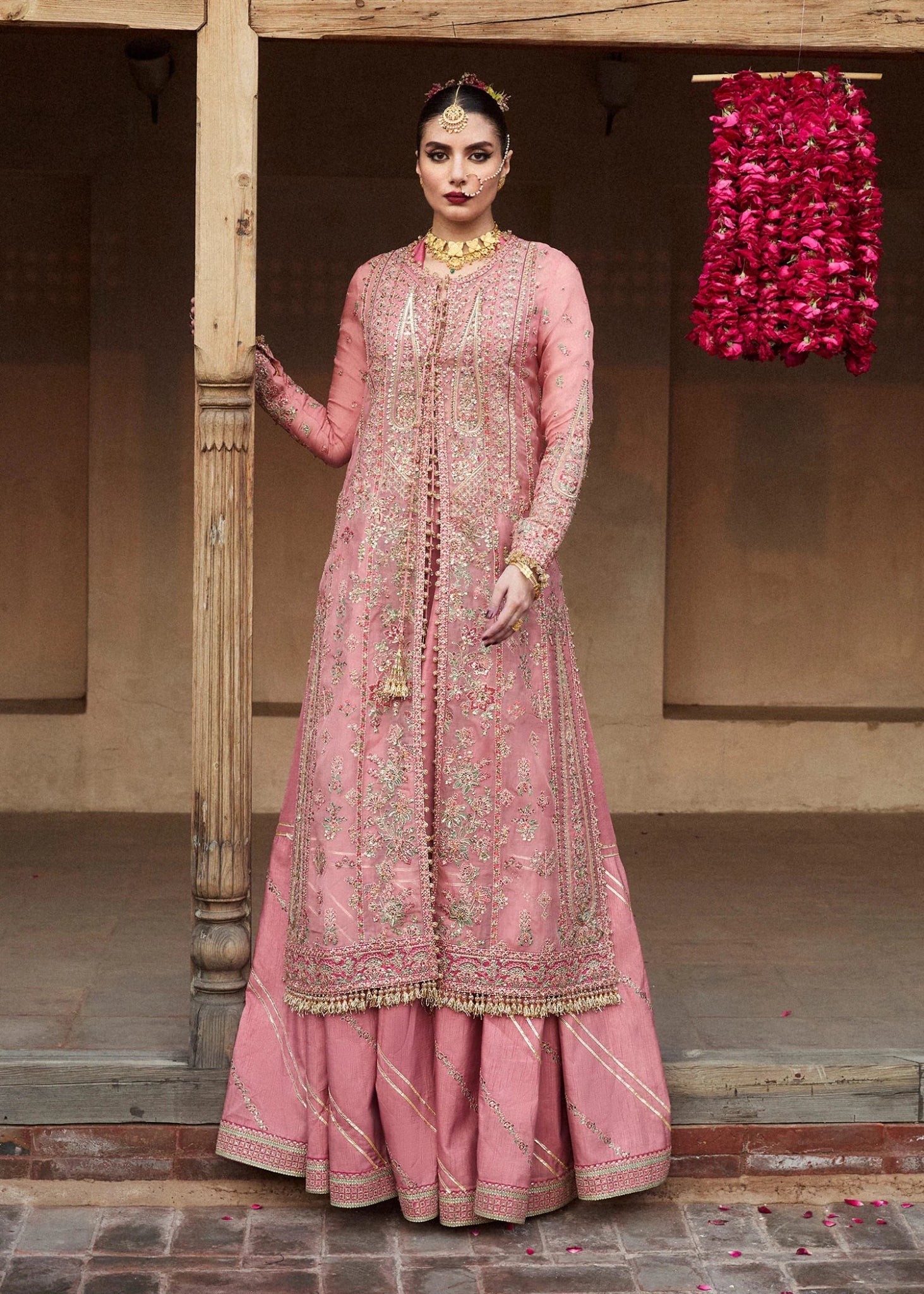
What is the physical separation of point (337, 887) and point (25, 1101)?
0.92 meters

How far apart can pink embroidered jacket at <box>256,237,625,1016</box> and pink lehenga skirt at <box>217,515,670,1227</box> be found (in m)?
0.06

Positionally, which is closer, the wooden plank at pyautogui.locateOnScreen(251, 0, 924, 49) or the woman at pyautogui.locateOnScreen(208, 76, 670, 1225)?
the woman at pyautogui.locateOnScreen(208, 76, 670, 1225)

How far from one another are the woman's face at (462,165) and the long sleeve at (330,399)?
0.98ft

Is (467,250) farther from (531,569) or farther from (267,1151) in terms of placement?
(267,1151)

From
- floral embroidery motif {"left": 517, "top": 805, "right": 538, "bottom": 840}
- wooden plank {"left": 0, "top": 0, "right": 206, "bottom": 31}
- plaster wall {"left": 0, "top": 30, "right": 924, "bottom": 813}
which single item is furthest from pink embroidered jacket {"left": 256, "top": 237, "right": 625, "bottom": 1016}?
plaster wall {"left": 0, "top": 30, "right": 924, "bottom": 813}

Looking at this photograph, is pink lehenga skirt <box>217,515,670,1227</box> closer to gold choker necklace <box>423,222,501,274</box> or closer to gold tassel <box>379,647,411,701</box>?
gold tassel <box>379,647,411,701</box>

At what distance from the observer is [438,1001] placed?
3.64 meters

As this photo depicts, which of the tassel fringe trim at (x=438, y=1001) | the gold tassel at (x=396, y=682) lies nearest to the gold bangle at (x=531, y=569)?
the gold tassel at (x=396, y=682)

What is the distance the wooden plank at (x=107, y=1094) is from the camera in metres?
3.93

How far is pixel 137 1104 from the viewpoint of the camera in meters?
3.94

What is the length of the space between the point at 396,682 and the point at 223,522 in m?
0.57

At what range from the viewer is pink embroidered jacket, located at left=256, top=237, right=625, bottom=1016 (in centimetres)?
358

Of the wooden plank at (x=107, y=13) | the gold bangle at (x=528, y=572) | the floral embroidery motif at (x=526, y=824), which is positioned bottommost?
the floral embroidery motif at (x=526, y=824)

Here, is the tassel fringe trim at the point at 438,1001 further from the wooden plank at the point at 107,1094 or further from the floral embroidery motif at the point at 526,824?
the wooden plank at the point at 107,1094
